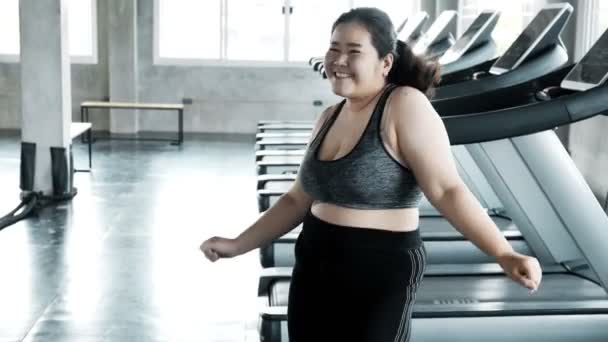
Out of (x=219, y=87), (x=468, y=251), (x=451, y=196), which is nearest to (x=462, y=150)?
(x=468, y=251)

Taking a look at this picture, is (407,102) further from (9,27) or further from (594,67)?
(9,27)

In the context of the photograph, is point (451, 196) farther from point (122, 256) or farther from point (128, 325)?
point (122, 256)

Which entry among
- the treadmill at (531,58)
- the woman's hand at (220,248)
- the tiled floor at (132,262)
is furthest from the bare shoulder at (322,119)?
the tiled floor at (132,262)

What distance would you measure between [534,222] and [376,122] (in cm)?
233

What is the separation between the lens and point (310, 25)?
11.7 m

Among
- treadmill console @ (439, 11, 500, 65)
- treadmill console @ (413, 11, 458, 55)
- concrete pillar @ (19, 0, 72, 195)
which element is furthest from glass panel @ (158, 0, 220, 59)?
treadmill console @ (439, 11, 500, 65)

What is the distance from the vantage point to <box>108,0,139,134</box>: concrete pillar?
36.8 ft

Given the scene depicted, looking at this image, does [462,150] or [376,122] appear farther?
[462,150]

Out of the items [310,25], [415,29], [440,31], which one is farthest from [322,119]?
[310,25]

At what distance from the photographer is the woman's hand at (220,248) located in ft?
7.47

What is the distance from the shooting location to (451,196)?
1.96 m

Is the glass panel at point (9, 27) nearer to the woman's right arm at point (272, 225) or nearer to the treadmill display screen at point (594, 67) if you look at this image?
the treadmill display screen at point (594, 67)

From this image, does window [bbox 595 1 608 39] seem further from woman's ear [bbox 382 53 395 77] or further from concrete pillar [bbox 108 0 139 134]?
concrete pillar [bbox 108 0 139 134]

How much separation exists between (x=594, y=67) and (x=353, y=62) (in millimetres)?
1548
